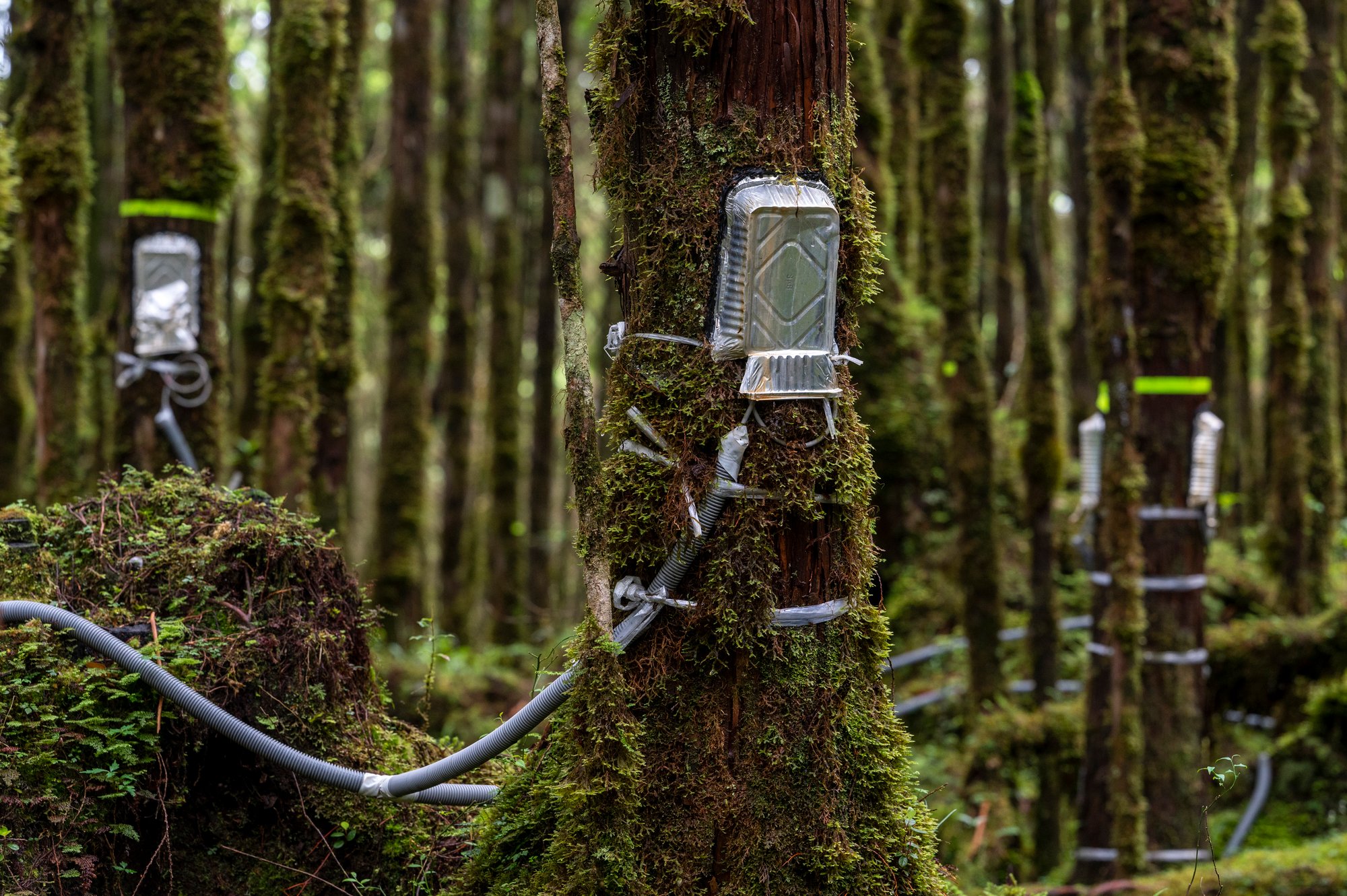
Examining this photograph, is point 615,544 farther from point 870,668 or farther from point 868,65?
point 868,65

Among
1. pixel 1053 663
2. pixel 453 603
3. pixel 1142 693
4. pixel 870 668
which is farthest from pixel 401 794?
pixel 453 603

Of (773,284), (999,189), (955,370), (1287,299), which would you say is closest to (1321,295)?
(1287,299)

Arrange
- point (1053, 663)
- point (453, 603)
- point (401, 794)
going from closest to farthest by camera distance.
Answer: point (401, 794)
point (1053, 663)
point (453, 603)

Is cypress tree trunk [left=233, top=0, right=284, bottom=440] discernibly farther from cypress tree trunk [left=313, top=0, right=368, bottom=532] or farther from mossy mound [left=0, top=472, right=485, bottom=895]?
mossy mound [left=0, top=472, right=485, bottom=895]

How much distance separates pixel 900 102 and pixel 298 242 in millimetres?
11310

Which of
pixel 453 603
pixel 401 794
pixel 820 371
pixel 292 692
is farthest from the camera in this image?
pixel 453 603

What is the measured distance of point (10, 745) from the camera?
352 cm

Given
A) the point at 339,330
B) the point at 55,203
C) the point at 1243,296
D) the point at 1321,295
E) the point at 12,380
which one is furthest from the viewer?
the point at 1243,296

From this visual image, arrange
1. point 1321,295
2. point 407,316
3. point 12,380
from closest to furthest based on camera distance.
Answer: point 12,380, point 1321,295, point 407,316

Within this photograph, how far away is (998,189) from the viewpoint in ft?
50.2

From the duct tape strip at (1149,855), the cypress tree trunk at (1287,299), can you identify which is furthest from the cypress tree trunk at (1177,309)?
the cypress tree trunk at (1287,299)

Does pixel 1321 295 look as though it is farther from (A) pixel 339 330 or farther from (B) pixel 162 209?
(B) pixel 162 209

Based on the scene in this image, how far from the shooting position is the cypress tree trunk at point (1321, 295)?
12.2 meters

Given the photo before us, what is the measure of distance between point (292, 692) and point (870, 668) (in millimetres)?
2024
